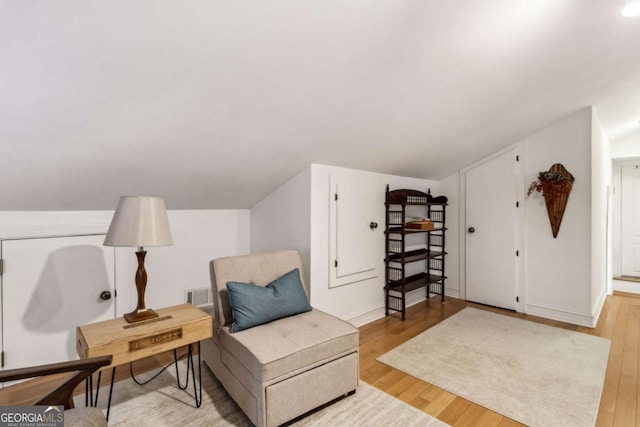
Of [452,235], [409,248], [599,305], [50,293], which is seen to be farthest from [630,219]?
[50,293]

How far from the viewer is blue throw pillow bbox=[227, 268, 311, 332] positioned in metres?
2.12

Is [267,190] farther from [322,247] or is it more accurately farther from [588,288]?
[588,288]

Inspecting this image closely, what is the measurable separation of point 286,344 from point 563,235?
346cm

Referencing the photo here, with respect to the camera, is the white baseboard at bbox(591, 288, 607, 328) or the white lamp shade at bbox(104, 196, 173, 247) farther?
the white baseboard at bbox(591, 288, 607, 328)

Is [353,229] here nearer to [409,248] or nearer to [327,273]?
[327,273]

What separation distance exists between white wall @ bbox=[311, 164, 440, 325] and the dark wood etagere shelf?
137mm

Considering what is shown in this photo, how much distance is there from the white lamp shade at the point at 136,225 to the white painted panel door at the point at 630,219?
722cm

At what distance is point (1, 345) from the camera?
7.31 ft

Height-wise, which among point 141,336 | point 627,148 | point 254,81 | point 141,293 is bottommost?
point 141,336

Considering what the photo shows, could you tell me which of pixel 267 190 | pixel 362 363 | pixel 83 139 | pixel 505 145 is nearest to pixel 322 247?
pixel 267 190

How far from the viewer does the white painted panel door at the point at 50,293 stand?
7.44 ft

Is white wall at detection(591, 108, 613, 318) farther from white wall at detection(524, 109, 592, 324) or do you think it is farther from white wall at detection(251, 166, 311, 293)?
white wall at detection(251, 166, 311, 293)

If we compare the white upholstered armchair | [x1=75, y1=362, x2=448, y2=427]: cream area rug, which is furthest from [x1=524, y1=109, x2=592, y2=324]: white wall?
the white upholstered armchair

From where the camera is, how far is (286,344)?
6.30 ft
